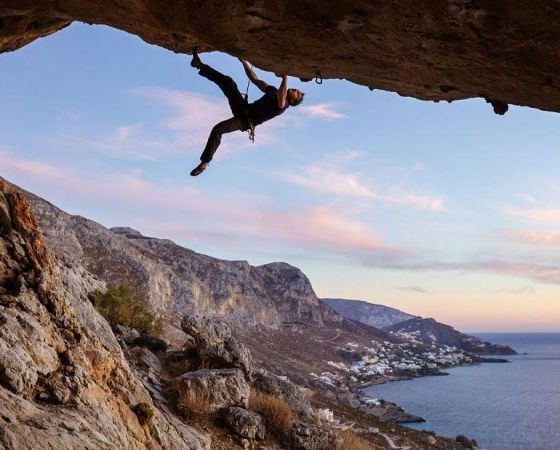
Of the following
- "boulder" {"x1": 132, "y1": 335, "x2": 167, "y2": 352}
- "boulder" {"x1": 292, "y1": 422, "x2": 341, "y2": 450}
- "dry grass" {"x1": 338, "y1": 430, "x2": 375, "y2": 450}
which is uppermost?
"boulder" {"x1": 132, "y1": 335, "x2": 167, "y2": 352}

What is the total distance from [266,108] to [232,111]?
64 centimetres

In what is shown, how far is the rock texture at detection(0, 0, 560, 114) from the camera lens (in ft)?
12.2

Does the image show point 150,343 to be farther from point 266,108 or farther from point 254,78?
point 254,78

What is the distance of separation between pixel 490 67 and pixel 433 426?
43720 mm

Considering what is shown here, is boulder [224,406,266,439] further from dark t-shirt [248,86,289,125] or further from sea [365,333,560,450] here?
sea [365,333,560,450]

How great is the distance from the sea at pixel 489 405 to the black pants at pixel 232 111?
35.1m

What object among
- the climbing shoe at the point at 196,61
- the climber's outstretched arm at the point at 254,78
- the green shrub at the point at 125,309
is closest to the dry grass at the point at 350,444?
the green shrub at the point at 125,309

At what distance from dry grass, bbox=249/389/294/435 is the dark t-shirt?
6885mm

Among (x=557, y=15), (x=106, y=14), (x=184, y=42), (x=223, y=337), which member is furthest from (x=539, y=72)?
(x=223, y=337)

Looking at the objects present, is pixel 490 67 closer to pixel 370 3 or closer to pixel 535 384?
pixel 370 3

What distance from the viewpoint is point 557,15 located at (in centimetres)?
335

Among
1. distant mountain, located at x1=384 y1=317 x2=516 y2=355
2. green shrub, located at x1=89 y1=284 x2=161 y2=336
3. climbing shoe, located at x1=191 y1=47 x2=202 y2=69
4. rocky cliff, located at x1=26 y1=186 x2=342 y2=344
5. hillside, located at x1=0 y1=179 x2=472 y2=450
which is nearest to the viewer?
hillside, located at x1=0 y1=179 x2=472 y2=450

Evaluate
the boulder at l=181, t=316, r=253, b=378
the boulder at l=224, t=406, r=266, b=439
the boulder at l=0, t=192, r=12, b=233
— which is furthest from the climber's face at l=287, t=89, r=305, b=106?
the boulder at l=181, t=316, r=253, b=378

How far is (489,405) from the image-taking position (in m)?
53.6
